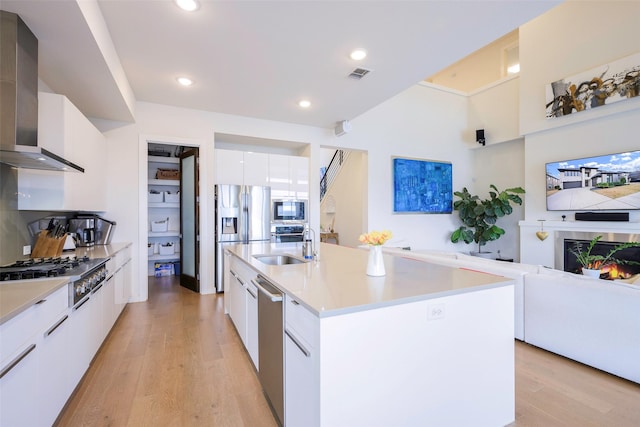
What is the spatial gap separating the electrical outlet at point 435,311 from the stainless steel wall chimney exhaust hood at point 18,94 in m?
2.47

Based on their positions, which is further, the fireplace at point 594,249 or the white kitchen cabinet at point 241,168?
the white kitchen cabinet at point 241,168

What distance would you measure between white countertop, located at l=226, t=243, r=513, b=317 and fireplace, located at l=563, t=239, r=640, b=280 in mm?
3688

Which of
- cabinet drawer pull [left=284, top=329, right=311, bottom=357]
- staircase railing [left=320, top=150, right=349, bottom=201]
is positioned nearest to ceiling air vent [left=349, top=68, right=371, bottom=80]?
cabinet drawer pull [left=284, top=329, right=311, bottom=357]

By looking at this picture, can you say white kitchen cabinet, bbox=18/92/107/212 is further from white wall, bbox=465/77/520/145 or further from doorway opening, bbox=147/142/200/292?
white wall, bbox=465/77/520/145

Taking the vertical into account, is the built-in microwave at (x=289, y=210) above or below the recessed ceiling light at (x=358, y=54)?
below

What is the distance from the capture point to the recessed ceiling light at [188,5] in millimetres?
2164

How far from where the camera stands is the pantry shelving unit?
5.45 m

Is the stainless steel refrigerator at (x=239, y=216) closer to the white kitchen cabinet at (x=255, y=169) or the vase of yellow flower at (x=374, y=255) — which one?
the white kitchen cabinet at (x=255, y=169)

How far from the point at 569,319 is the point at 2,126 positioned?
4.27m

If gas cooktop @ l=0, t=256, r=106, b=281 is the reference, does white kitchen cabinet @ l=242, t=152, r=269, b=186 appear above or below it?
above

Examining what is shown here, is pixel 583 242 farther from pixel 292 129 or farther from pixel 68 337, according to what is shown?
pixel 68 337

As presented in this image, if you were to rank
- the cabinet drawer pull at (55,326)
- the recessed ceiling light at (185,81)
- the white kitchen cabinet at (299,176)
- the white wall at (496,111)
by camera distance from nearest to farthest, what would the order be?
1. the cabinet drawer pull at (55,326)
2. the recessed ceiling light at (185,81)
3. the white kitchen cabinet at (299,176)
4. the white wall at (496,111)

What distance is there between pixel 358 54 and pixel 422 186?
13.8ft

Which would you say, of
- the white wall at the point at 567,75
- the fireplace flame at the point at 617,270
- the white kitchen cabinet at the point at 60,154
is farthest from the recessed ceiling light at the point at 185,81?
the fireplace flame at the point at 617,270
